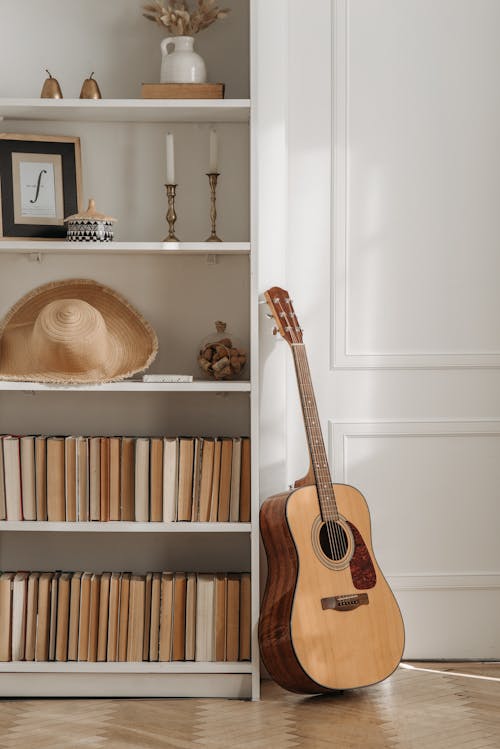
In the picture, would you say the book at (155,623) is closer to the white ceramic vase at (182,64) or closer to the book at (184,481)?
the book at (184,481)

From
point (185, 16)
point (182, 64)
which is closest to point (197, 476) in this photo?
point (182, 64)

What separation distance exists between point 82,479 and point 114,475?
9 centimetres

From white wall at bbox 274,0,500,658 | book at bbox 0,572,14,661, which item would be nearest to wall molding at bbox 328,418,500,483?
white wall at bbox 274,0,500,658

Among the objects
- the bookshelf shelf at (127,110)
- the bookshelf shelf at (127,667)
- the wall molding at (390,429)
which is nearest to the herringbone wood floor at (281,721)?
the bookshelf shelf at (127,667)

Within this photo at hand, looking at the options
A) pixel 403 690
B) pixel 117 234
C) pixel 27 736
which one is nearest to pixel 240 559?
pixel 403 690

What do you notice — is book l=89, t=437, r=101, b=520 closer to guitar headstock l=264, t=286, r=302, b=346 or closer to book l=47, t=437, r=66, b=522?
book l=47, t=437, r=66, b=522

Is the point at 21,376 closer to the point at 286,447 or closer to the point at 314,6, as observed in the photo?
the point at 286,447

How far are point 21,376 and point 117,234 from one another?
571 millimetres

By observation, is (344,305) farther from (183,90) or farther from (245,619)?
(245,619)

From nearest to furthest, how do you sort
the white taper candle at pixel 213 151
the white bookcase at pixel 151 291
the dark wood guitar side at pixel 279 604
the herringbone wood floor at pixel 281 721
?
the herringbone wood floor at pixel 281 721 < the dark wood guitar side at pixel 279 604 < the white taper candle at pixel 213 151 < the white bookcase at pixel 151 291

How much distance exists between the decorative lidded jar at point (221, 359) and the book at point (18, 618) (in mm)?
832

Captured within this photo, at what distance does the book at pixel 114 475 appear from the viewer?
2.62 meters

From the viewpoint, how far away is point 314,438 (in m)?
2.59

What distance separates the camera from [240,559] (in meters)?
2.87
